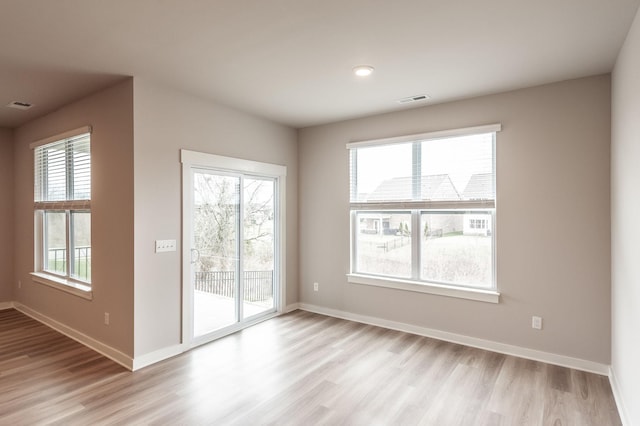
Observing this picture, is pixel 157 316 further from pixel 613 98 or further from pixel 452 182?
pixel 613 98

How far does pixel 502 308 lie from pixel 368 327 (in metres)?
1.56

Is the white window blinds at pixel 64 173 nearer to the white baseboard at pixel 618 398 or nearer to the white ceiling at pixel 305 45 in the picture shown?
the white ceiling at pixel 305 45

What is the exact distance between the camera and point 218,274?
158 inches

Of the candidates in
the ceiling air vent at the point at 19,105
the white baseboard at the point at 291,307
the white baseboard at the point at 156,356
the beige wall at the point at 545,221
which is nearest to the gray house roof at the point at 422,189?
the beige wall at the point at 545,221

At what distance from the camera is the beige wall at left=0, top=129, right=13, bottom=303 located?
5.13 metres

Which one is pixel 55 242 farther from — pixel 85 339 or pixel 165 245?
pixel 165 245

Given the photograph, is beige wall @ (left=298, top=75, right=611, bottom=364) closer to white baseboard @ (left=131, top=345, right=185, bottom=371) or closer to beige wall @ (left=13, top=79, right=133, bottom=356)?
white baseboard @ (left=131, top=345, right=185, bottom=371)

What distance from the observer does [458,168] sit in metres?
3.82

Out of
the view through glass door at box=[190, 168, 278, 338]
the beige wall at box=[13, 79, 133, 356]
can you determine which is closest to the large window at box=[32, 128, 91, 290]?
the beige wall at box=[13, 79, 133, 356]

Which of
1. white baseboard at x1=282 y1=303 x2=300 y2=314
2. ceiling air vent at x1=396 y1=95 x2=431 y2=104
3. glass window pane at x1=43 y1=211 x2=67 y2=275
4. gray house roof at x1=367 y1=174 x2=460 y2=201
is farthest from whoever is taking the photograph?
white baseboard at x1=282 y1=303 x2=300 y2=314

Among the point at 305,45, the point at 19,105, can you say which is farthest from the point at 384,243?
the point at 19,105

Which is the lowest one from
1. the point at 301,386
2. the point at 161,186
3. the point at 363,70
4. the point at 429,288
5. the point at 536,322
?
the point at 301,386

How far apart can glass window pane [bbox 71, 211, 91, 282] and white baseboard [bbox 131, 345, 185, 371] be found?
52.8 inches

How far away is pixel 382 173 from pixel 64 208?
155 inches
